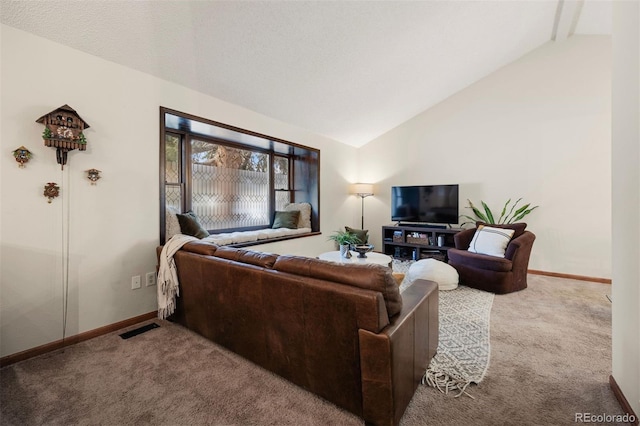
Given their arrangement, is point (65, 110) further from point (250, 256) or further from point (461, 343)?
point (461, 343)

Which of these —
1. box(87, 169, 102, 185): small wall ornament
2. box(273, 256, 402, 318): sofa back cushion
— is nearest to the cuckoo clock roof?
box(87, 169, 102, 185): small wall ornament

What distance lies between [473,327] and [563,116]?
3.53 m

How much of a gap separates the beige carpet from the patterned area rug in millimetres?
64

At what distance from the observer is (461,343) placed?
1999mm

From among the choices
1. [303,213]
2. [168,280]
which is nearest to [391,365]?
[168,280]

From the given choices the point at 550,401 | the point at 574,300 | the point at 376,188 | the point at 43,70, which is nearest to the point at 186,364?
the point at 550,401

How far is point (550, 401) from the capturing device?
1.42m

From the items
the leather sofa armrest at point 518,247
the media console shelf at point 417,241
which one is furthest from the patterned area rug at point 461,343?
the media console shelf at point 417,241

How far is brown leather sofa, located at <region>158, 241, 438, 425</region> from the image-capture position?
116cm

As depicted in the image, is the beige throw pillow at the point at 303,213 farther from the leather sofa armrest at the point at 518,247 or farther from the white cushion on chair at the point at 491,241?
the leather sofa armrest at the point at 518,247

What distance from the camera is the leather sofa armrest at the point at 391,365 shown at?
3.67 feet

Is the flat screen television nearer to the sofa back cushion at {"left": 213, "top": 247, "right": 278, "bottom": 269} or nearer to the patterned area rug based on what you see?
the patterned area rug

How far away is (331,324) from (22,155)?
7.60 feet

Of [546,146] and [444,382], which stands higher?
[546,146]
